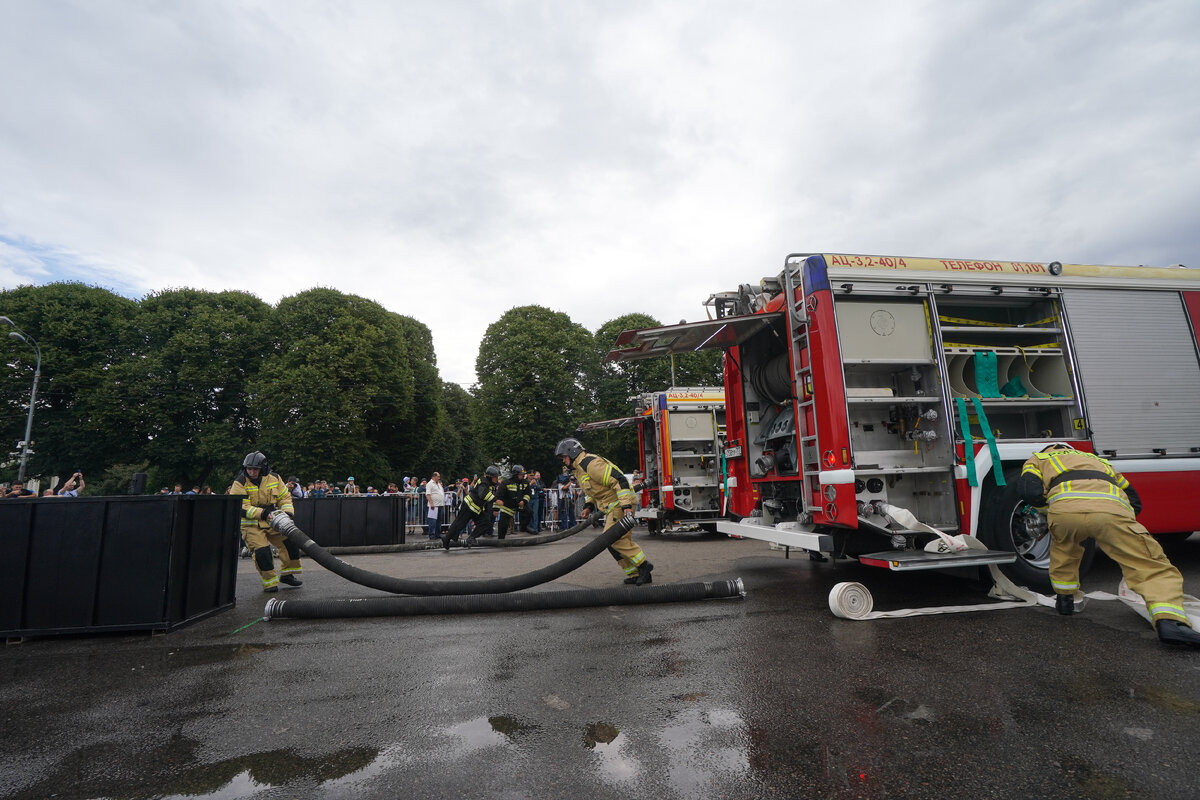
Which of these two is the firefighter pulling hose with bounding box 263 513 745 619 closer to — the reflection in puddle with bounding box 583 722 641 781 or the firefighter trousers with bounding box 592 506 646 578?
the firefighter trousers with bounding box 592 506 646 578

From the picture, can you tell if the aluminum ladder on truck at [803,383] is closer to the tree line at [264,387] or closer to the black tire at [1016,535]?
the black tire at [1016,535]

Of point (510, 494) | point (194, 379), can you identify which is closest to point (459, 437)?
point (194, 379)

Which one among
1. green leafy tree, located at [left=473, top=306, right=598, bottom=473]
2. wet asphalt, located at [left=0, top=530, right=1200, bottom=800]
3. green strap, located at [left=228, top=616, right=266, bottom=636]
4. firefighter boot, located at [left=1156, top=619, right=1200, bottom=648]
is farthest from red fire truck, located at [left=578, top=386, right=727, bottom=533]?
green leafy tree, located at [left=473, top=306, right=598, bottom=473]

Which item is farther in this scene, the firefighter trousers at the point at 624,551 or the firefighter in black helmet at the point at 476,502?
the firefighter in black helmet at the point at 476,502

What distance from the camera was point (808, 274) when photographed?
540 centimetres

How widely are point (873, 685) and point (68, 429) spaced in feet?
106

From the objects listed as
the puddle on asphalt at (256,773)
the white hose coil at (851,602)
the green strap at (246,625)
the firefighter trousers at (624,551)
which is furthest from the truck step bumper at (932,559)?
the green strap at (246,625)

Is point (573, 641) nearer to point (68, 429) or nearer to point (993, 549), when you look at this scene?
point (993, 549)

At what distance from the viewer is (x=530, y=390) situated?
2912 cm

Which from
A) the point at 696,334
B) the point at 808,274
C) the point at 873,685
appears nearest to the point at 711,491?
the point at 696,334

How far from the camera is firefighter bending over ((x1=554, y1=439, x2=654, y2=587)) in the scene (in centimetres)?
624

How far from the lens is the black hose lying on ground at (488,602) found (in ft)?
17.4

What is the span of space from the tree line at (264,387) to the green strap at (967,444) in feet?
62.9

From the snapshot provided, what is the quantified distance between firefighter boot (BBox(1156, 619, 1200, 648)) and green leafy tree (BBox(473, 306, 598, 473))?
2532 cm
